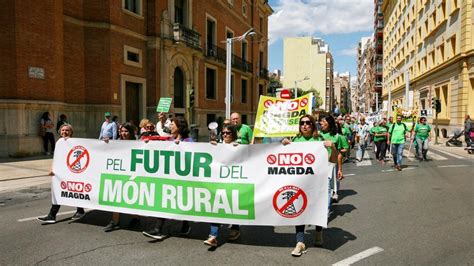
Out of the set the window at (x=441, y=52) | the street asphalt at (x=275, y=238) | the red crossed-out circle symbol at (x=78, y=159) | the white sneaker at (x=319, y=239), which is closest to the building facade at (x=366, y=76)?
the window at (x=441, y=52)

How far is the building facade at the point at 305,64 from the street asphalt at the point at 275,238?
11196cm

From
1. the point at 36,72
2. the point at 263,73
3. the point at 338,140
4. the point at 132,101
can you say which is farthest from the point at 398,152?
the point at 263,73

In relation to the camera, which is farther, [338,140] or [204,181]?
[338,140]

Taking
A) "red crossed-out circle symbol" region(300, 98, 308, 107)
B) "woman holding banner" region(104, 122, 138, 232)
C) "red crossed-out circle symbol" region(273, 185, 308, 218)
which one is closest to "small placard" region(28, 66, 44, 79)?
"woman holding banner" region(104, 122, 138, 232)

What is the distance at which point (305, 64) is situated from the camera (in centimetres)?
11944

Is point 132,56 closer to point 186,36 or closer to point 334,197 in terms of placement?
point 186,36

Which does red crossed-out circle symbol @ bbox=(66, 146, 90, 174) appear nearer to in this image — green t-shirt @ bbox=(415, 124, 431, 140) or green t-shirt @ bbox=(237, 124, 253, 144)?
green t-shirt @ bbox=(237, 124, 253, 144)

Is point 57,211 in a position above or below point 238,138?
below

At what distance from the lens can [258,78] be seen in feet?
138

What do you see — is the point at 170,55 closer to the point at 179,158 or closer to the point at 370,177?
the point at 370,177

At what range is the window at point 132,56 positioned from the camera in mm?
18750

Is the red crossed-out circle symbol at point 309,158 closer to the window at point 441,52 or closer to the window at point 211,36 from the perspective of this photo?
the window at point 211,36

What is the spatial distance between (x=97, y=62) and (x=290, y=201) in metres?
15.2

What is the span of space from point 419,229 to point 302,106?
13.3 ft
